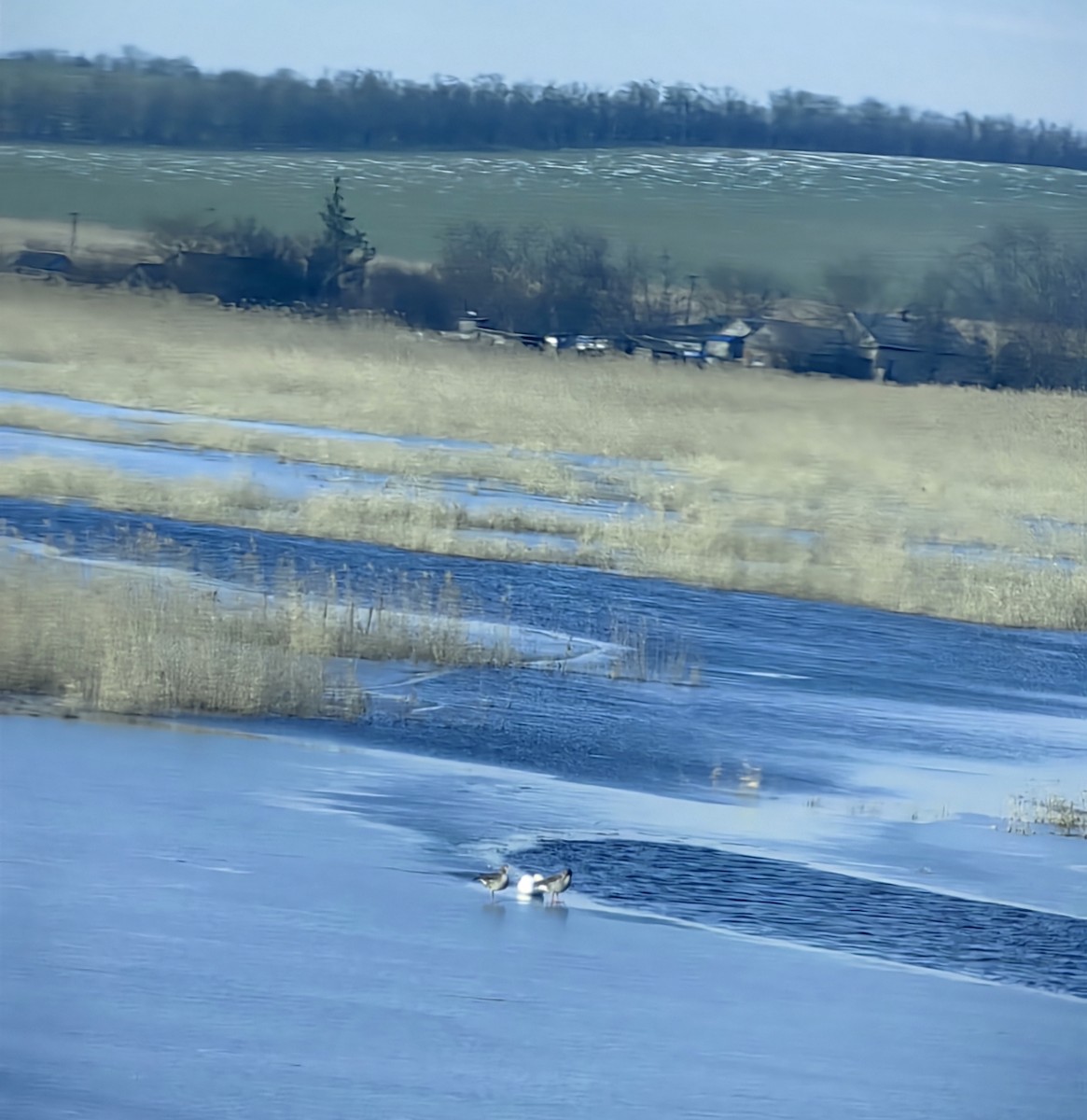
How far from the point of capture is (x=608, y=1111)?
3428mm

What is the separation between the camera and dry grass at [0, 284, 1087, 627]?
5.45 meters

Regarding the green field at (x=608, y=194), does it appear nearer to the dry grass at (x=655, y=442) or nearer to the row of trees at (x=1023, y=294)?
the row of trees at (x=1023, y=294)

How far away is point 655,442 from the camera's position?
20.1 ft

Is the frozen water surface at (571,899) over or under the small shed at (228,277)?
under

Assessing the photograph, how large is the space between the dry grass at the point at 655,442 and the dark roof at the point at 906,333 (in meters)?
0.17

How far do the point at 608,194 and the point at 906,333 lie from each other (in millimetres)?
1158

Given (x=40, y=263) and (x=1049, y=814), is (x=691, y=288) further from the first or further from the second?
(x=40, y=263)

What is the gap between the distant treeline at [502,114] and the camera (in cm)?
457

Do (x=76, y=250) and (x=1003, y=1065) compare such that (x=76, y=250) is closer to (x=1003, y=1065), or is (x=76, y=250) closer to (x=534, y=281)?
(x=534, y=281)

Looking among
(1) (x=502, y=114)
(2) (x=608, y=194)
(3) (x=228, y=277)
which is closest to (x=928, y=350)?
(2) (x=608, y=194)

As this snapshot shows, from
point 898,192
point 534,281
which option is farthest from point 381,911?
point 898,192

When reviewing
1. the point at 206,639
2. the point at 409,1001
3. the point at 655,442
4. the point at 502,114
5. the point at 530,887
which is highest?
the point at 502,114

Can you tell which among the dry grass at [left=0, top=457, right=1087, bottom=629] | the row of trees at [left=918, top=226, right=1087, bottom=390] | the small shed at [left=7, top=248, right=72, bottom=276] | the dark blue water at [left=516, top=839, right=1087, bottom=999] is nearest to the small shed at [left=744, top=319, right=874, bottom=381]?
the row of trees at [left=918, top=226, right=1087, bottom=390]

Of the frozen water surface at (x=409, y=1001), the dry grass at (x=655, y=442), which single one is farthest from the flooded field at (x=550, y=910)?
the dry grass at (x=655, y=442)
